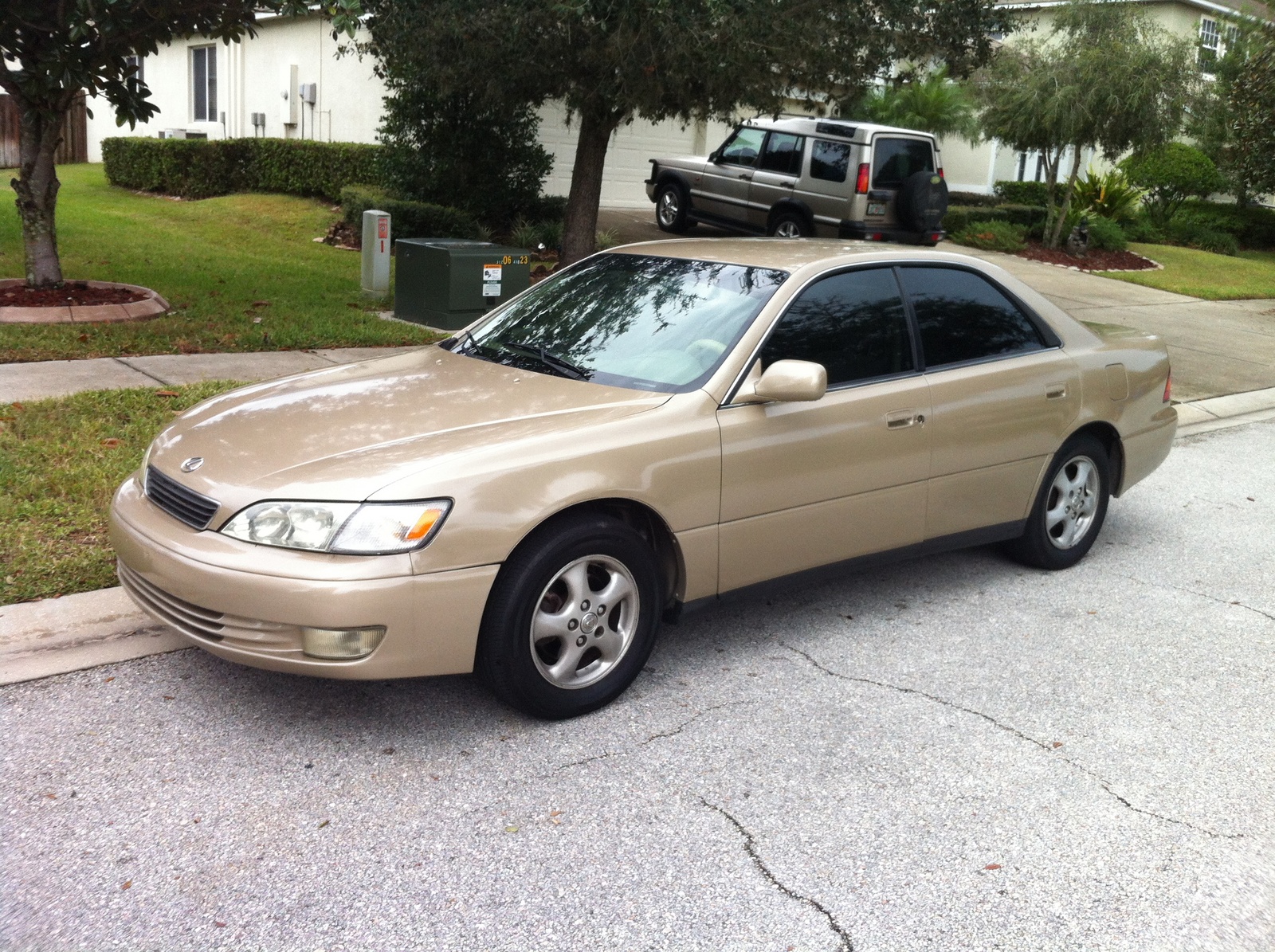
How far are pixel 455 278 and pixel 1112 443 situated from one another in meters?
6.11

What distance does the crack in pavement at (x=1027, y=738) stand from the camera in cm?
370

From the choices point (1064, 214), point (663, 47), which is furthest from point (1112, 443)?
point (1064, 214)

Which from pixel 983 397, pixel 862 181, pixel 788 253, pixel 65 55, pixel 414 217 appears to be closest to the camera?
pixel 788 253

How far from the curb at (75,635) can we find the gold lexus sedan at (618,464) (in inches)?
15.9

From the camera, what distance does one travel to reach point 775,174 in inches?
712

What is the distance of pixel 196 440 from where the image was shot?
4312 millimetres

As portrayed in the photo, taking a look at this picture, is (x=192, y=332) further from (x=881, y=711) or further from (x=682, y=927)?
(x=682, y=927)

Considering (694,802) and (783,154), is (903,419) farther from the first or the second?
(783,154)

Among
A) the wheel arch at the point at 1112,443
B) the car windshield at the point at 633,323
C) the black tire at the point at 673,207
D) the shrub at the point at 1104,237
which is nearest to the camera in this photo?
the car windshield at the point at 633,323

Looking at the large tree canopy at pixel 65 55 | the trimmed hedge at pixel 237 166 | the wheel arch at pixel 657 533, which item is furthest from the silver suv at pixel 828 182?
the wheel arch at pixel 657 533

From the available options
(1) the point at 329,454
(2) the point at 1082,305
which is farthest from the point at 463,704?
(2) the point at 1082,305

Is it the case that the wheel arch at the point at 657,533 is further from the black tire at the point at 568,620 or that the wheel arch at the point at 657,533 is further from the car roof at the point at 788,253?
the car roof at the point at 788,253

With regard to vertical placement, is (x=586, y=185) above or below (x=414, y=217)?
above

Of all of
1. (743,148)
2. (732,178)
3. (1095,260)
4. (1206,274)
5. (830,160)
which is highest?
(743,148)
